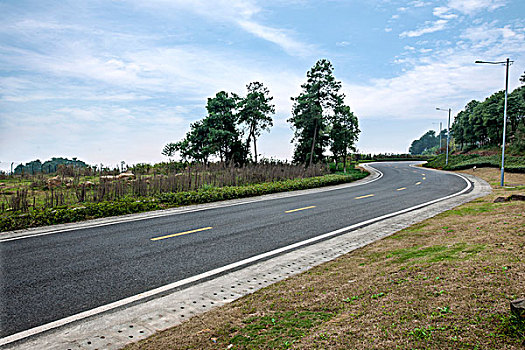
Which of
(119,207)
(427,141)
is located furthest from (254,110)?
(427,141)

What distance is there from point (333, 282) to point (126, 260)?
4.16m

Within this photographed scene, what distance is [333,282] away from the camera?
547 centimetres

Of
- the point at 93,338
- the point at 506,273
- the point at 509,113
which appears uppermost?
the point at 509,113

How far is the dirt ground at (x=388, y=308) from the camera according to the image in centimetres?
335

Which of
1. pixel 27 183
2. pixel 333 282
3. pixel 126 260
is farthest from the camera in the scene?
pixel 27 183

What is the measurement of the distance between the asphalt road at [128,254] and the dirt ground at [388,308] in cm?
184

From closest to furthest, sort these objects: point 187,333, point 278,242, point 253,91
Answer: point 187,333 < point 278,242 < point 253,91

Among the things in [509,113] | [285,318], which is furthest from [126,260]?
[509,113]

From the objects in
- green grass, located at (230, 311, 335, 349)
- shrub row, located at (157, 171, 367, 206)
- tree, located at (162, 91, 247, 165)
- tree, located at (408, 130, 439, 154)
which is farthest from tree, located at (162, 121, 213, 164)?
tree, located at (408, 130, 439, 154)

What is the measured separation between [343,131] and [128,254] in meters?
38.9

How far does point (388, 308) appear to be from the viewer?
4.02 metres

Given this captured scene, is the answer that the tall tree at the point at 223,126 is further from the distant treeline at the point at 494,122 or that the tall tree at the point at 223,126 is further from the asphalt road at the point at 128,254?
the distant treeline at the point at 494,122

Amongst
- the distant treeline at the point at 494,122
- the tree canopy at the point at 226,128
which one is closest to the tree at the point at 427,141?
the distant treeline at the point at 494,122

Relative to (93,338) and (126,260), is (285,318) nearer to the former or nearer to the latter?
(93,338)
